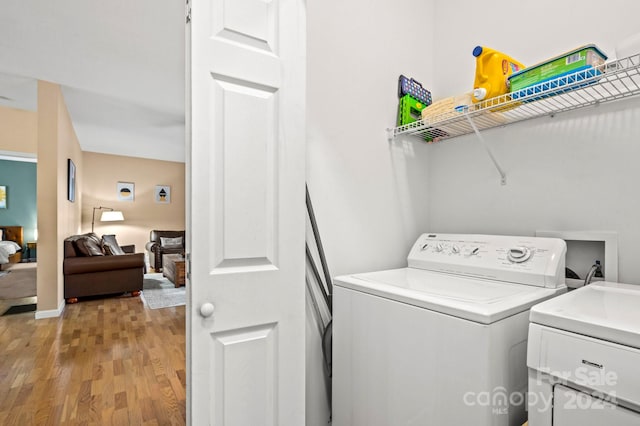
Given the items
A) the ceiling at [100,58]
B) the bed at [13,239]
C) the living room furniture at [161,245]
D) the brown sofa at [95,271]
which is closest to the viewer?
the ceiling at [100,58]

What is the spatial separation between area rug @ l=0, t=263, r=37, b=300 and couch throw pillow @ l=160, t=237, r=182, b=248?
2.13 m

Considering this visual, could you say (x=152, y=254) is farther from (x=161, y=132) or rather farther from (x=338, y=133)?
(x=338, y=133)

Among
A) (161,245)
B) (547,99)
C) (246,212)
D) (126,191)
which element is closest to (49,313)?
(161,245)

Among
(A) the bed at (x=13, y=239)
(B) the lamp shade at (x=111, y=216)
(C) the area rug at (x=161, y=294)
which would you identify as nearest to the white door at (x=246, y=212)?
(C) the area rug at (x=161, y=294)

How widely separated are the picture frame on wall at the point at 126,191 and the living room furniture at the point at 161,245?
0.98 meters

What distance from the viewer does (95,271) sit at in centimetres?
442

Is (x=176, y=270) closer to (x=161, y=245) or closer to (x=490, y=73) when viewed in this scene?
(x=161, y=245)

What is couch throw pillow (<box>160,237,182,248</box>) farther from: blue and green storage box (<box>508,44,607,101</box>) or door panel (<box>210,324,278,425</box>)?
blue and green storage box (<box>508,44,607,101</box>)

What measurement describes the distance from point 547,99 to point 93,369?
325 cm

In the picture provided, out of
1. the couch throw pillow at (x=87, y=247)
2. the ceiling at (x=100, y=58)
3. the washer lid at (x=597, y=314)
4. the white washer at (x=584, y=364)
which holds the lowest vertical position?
the couch throw pillow at (x=87, y=247)

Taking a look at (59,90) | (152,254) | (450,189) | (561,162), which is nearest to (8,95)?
(59,90)

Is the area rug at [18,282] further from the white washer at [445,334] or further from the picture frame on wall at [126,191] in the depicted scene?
the white washer at [445,334]

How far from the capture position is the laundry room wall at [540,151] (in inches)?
47.4

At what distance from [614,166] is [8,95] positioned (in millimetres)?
5976
